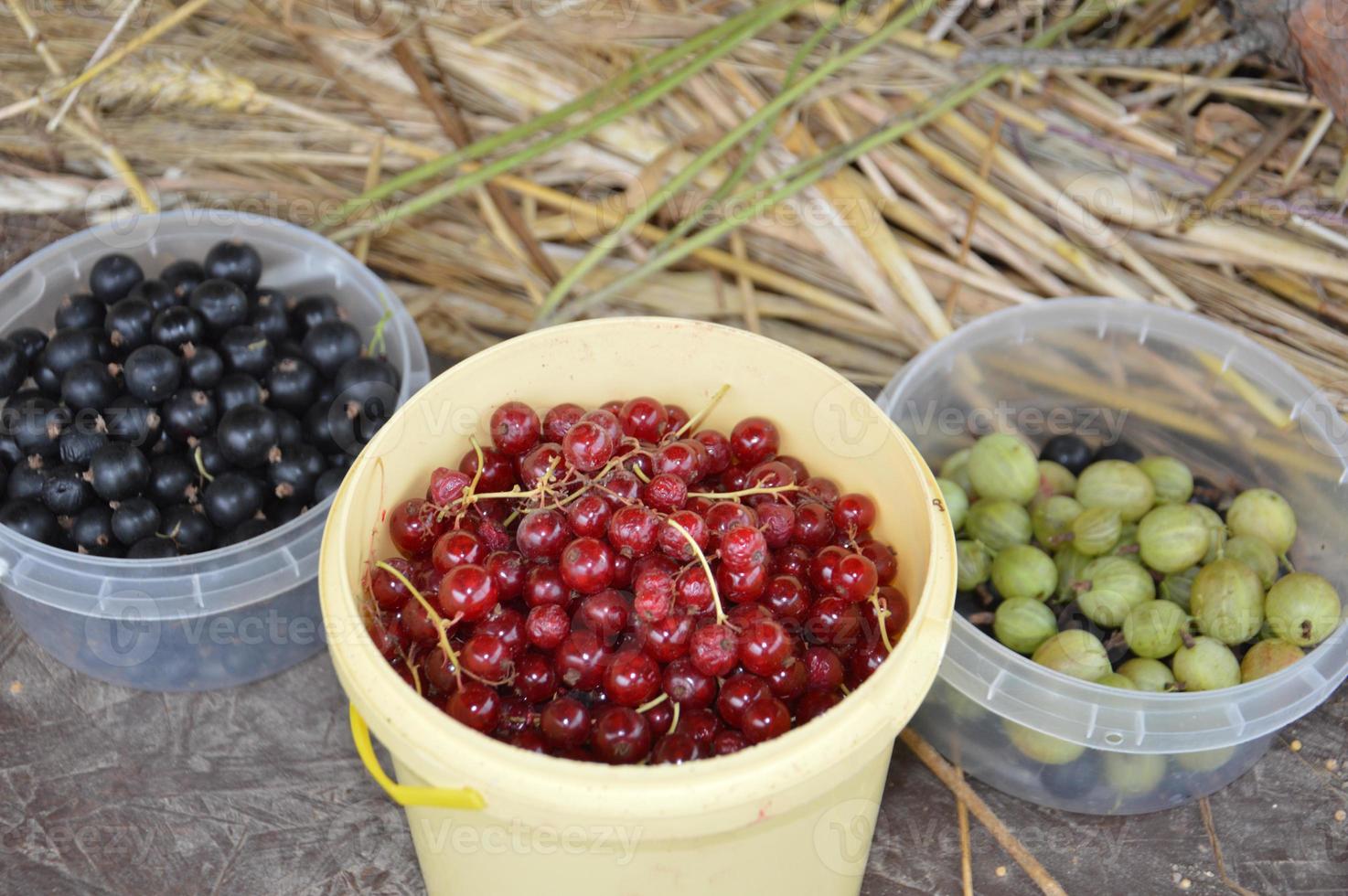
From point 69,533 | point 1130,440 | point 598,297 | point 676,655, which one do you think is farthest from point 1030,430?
point 69,533

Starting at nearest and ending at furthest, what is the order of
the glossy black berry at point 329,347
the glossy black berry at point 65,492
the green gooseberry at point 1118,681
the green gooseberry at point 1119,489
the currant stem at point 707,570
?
the currant stem at point 707,570
the green gooseberry at point 1118,681
the glossy black berry at point 65,492
the green gooseberry at point 1119,489
the glossy black berry at point 329,347

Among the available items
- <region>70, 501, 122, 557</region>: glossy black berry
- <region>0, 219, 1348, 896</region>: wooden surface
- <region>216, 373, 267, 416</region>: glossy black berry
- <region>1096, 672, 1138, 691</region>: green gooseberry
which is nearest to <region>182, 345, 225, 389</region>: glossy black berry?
<region>216, 373, 267, 416</region>: glossy black berry

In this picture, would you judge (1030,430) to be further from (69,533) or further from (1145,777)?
(69,533)

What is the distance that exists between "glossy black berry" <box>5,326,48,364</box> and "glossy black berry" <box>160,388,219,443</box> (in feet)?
0.83

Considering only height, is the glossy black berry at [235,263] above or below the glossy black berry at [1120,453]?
above

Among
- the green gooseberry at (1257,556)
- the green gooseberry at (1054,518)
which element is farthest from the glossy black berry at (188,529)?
the green gooseberry at (1257,556)

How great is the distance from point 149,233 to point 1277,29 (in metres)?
1.97

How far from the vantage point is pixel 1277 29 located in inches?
74.3

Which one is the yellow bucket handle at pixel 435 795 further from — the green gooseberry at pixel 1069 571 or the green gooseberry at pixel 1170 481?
the green gooseberry at pixel 1170 481

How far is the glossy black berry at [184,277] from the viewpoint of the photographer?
1.90 metres

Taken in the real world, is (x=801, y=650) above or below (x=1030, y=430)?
above

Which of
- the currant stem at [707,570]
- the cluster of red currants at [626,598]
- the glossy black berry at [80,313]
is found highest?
the currant stem at [707,570]

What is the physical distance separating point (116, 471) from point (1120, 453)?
5.11ft

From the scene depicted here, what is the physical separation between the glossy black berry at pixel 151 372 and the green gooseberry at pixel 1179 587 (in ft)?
5.01
